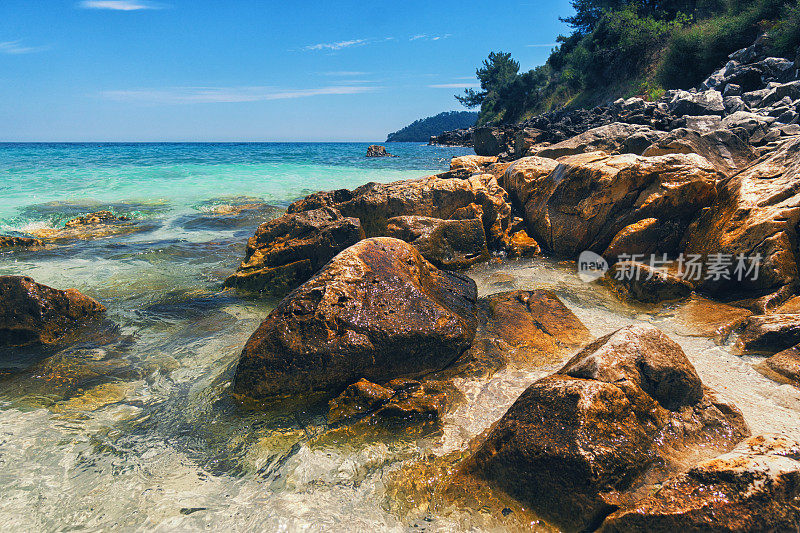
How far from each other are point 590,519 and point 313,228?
5.30 metres

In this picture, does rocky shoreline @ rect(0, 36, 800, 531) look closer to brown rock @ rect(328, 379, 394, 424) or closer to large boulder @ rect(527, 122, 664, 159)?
brown rock @ rect(328, 379, 394, 424)

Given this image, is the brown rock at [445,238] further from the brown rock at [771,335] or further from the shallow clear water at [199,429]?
the brown rock at [771,335]

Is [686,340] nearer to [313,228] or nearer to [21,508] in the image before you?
[313,228]

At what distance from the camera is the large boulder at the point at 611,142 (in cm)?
912

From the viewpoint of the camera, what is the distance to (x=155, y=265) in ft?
25.0

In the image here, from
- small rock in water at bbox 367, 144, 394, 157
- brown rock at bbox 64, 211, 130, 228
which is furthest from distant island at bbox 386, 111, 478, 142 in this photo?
brown rock at bbox 64, 211, 130, 228

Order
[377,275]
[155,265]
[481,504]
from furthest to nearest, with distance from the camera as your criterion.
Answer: [155,265] < [377,275] < [481,504]

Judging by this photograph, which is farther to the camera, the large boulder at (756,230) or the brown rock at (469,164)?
the brown rock at (469,164)

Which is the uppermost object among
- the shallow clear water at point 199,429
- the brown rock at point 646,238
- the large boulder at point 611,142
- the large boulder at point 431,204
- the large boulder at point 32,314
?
the large boulder at point 611,142

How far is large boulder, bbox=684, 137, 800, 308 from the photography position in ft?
15.0

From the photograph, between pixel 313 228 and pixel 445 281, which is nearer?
pixel 445 281

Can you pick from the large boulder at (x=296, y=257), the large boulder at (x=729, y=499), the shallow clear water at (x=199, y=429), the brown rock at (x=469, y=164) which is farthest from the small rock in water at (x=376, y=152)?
the large boulder at (x=729, y=499)

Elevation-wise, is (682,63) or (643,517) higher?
(682,63)

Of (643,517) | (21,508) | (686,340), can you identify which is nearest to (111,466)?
(21,508)
